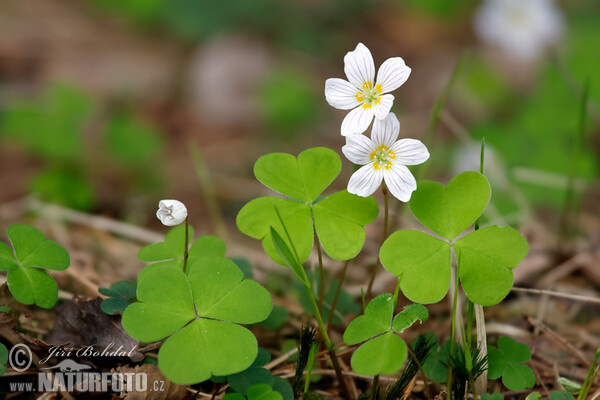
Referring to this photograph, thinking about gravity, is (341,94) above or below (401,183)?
above

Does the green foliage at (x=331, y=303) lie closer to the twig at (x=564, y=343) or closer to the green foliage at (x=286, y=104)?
the twig at (x=564, y=343)

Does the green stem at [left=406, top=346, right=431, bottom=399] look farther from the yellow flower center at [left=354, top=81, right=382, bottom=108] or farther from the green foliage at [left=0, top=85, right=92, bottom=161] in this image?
the green foliage at [left=0, top=85, right=92, bottom=161]

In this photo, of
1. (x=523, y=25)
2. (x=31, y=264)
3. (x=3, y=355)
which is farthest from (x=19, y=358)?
(x=523, y=25)

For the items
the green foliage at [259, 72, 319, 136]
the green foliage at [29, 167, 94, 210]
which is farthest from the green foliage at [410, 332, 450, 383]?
the green foliage at [259, 72, 319, 136]

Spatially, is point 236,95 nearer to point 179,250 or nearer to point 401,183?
point 179,250

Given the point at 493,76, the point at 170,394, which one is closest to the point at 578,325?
the point at 170,394

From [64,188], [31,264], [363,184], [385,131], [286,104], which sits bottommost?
[31,264]

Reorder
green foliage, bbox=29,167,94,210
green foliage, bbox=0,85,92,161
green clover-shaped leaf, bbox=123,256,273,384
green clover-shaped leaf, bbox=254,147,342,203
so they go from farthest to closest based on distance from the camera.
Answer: green foliage, bbox=0,85,92,161 → green foliage, bbox=29,167,94,210 → green clover-shaped leaf, bbox=254,147,342,203 → green clover-shaped leaf, bbox=123,256,273,384

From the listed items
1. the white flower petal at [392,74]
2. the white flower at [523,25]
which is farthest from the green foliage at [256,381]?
the white flower at [523,25]
